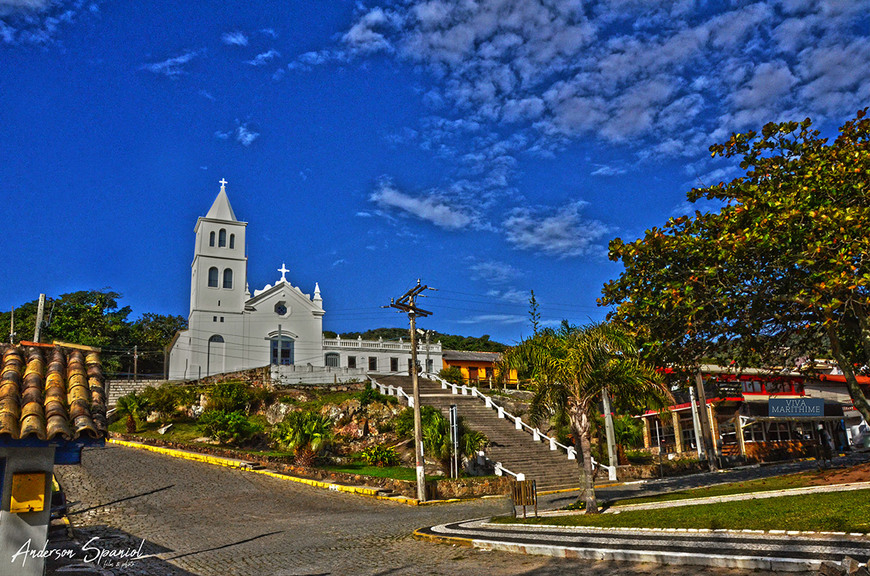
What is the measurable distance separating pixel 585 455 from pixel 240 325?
40499mm

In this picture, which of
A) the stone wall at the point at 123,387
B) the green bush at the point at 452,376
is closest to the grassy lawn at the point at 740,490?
the green bush at the point at 452,376

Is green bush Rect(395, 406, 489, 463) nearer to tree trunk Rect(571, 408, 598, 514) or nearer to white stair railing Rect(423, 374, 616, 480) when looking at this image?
white stair railing Rect(423, 374, 616, 480)

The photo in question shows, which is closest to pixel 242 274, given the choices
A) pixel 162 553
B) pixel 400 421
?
pixel 400 421

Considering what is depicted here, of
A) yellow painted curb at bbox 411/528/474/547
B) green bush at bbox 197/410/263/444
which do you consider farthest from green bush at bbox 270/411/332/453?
yellow painted curb at bbox 411/528/474/547

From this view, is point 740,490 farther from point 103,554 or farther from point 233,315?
point 233,315

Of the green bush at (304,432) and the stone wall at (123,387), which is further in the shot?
the stone wall at (123,387)

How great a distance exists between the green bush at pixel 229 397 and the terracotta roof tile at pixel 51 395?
27.4 metres

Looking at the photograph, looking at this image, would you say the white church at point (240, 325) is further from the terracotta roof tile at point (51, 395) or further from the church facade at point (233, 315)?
the terracotta roof tile at point (51, 395)

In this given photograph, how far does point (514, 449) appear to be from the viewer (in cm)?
2900

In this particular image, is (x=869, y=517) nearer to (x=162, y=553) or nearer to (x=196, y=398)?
(x=162, y=553)

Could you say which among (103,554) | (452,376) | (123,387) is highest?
(452,376)

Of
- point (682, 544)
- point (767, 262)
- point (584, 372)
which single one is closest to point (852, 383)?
point (767, 262)

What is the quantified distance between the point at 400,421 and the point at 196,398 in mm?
13974

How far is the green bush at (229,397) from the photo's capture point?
34.3 m
